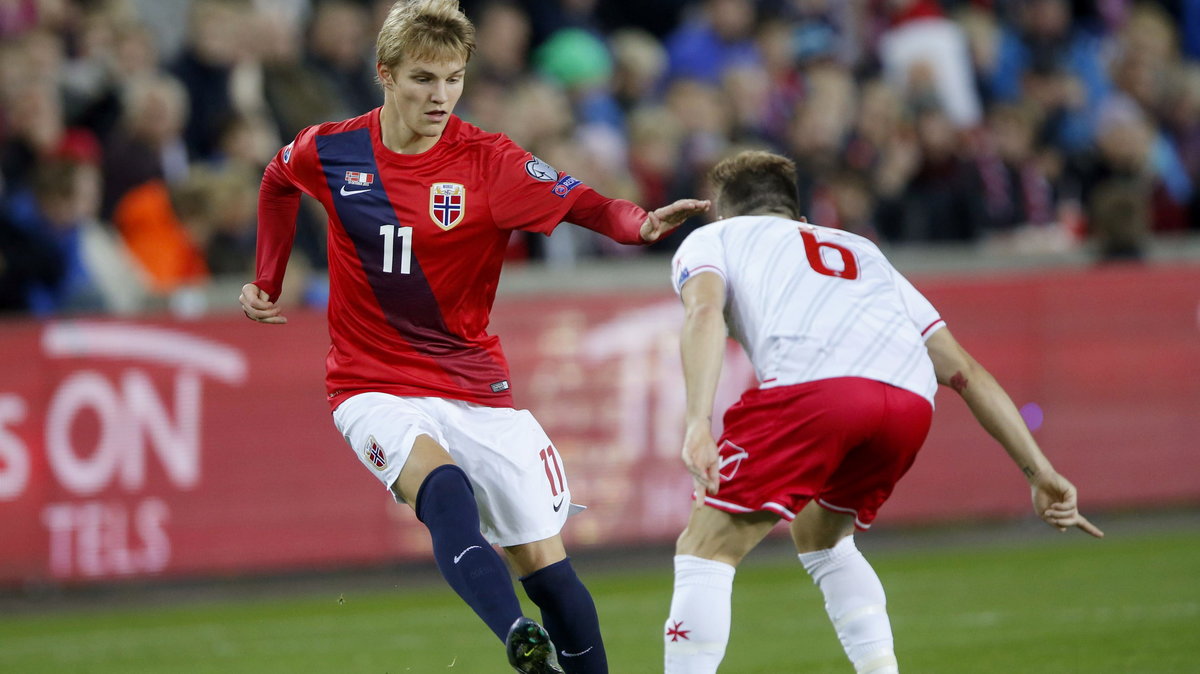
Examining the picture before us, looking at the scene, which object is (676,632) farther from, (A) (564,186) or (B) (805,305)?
(A) (564,186)

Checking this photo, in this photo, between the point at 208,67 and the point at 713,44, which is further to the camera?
the point at 713,44

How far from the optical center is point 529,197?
5.59 metres

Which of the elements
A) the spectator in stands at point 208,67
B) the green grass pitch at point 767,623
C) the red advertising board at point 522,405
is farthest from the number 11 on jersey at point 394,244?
the spectator in stands at point 208,67

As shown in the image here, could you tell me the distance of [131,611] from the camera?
10039mm

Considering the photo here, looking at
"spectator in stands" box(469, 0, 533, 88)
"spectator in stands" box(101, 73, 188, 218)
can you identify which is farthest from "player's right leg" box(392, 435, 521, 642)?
"spectator in stands" box(469, 0, 533, 88)

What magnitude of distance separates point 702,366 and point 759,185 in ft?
2.81

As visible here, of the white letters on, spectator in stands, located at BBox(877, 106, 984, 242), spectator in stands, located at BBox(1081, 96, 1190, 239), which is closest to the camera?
the white letters on

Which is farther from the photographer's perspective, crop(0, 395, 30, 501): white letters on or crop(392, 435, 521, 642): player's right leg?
crop(0, 395, 30, 501): white letters on

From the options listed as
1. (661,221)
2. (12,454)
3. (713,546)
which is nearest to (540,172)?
(661,221)

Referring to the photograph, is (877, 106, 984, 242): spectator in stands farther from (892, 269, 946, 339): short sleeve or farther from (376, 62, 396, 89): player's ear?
(376, 62, 396, 89): player's ear

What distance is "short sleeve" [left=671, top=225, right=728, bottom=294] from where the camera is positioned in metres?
5.24

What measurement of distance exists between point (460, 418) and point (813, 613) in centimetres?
408

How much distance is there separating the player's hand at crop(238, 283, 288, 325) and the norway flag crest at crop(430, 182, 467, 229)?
0.72m

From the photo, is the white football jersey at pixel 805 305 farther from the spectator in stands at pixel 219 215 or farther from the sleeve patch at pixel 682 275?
the spectator in stands at pixel 219 215
